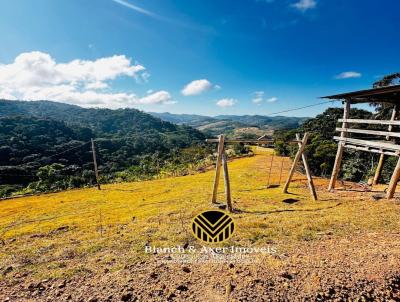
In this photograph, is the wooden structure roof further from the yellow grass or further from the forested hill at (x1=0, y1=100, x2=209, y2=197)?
the forested hill at (x1=0, y1=100, x2=209, y2=197)

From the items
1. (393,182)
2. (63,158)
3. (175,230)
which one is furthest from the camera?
(63,158)

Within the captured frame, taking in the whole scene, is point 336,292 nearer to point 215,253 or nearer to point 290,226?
point 215,253

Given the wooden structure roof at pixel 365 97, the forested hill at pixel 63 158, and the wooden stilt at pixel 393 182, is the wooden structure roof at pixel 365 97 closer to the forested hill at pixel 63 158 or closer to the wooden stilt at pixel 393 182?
the wooden stilt at pixel 393 182

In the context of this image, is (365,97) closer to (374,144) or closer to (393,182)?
(374,144)

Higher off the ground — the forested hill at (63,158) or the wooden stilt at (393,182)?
the wooden stilt at (393,182)

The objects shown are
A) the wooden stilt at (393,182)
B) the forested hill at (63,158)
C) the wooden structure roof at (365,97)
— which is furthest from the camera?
the forested hill at (63,158)

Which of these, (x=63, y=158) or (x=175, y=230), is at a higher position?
(x=175, y=230)

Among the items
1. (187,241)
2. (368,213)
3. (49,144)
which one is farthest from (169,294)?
(49,144)

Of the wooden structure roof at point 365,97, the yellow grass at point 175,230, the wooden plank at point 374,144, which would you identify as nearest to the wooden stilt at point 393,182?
the yellow grass at point 175,230

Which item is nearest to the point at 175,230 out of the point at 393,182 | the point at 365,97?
the point at 393,182

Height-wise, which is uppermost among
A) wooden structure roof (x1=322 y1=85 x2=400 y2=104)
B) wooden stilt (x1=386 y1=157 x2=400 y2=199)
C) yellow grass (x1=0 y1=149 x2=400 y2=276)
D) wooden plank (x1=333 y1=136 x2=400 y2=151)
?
wooden structure roof (x1=322 y1=85 x2=400 y2=104)

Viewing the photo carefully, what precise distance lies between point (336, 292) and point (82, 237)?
867 centimetres

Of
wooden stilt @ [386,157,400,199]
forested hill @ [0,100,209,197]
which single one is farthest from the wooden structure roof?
forested hill @ [0,100,209,197]

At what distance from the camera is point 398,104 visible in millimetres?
14031
